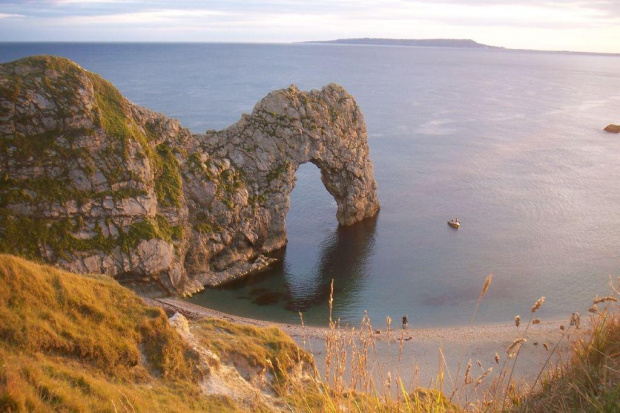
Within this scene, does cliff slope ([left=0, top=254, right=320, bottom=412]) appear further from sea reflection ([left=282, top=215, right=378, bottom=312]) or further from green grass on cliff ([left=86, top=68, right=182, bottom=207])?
green grass on cliff ([left=86, top=68, right=182, bottom=207])

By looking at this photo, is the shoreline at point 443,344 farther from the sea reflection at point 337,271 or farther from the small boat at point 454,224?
the small boat at point 454,224

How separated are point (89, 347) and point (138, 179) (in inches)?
1218

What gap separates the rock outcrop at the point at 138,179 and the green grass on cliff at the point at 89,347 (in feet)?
74.7

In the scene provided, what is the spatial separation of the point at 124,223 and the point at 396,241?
31.4 meters

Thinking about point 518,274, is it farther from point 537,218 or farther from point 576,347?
point 576,347

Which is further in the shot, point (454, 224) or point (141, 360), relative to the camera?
point (454, 224)

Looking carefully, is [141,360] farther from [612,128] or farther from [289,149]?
[612,128]

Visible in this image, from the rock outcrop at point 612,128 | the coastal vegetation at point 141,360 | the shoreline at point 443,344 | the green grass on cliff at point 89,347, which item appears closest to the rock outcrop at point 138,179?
the shoreline at point 443,344

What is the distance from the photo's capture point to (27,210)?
1596 inches

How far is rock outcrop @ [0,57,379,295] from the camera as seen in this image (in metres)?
41.2

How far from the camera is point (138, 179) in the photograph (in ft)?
149

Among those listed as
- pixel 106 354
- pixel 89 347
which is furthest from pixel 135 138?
pixel 89 347

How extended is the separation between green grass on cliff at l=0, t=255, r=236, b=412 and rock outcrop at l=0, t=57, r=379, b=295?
22.8 metres

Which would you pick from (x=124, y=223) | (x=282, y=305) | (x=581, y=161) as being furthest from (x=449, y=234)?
(x=581, y=161)
